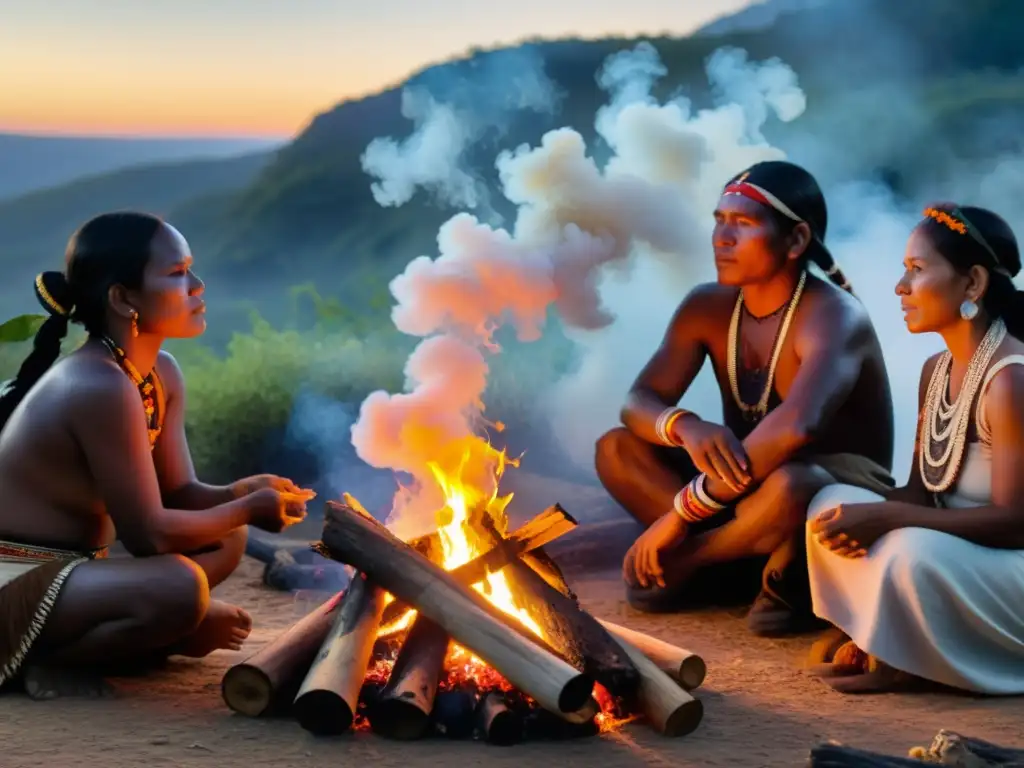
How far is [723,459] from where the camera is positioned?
4980mm

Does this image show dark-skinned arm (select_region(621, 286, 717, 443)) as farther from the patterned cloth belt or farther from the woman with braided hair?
the patterned cloth belt

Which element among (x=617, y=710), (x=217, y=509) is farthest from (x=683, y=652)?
(x=217, y=509)

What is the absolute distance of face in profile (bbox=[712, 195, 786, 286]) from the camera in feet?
17.3

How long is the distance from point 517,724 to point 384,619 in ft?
2.61

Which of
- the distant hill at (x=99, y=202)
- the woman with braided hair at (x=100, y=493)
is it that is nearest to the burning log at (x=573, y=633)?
the woman with braided hair at (x=100, y=493)

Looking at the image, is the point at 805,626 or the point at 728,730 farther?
the point at 805,626

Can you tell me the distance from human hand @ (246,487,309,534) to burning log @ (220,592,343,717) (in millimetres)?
445

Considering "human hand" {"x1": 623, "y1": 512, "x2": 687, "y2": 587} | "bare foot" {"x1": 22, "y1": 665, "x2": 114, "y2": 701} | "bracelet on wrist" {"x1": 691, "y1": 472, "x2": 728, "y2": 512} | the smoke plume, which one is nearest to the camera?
"bare foot" {"x1": 22, "y1": 665, "x2": 114, "y2": 701}

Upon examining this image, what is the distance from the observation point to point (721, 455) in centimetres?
499

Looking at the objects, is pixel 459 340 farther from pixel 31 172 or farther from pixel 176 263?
pixel 31 172

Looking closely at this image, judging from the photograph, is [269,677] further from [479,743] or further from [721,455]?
[721,455]

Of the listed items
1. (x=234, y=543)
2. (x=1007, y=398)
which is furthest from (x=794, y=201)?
(x=234, y=543)

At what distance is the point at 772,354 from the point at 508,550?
5.41ft

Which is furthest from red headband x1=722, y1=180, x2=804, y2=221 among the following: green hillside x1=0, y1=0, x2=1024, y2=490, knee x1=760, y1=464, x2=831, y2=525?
green hillside x1=0, y1=0, x2=1024, y2=490
